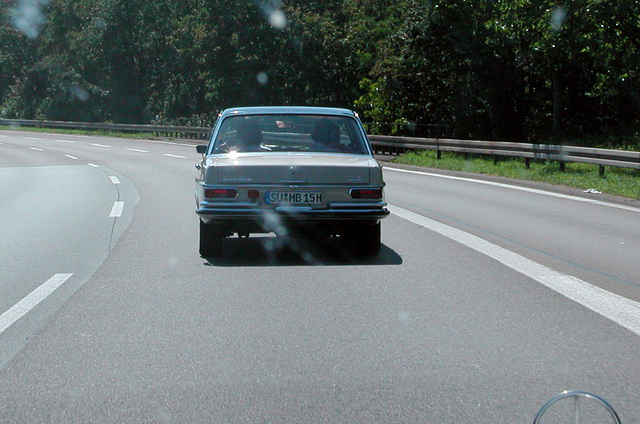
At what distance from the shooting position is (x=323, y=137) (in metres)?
9.32

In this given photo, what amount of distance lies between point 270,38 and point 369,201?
49.0 meters

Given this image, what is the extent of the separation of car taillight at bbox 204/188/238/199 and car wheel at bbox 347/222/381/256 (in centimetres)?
125

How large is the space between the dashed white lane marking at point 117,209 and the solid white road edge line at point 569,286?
5103 mm

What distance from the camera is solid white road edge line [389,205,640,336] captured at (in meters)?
6.12

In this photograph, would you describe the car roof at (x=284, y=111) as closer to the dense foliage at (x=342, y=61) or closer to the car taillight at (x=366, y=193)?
the car taillight at (x=366, y=193)

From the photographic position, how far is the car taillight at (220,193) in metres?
8.39

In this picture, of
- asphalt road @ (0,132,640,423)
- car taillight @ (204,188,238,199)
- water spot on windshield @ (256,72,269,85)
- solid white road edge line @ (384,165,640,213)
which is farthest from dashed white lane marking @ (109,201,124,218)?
water spot on windshield @ (256,72,269,85)

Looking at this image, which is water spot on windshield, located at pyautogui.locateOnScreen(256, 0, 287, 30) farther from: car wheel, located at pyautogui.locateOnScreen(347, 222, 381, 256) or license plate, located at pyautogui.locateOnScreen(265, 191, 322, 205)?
license plate, located at pyautogui.locateOnScreen(265, 191, 322, 205)

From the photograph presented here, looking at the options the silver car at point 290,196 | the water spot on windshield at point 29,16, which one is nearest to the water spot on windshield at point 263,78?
the water spot on windshield at point 29,16

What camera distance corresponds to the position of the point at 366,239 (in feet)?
29.2

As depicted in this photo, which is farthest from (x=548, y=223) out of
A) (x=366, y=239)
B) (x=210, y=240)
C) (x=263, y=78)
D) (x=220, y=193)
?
(x=263, y=78)

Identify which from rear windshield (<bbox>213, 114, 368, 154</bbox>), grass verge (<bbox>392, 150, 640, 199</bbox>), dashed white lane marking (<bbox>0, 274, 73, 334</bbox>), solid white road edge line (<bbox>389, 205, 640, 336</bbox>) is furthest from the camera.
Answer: grass verge (<bbox>392, 150, 640, 199</bbox>)

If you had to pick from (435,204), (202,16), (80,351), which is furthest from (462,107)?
(80,351)

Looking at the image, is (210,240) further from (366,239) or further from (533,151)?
(533,151)
